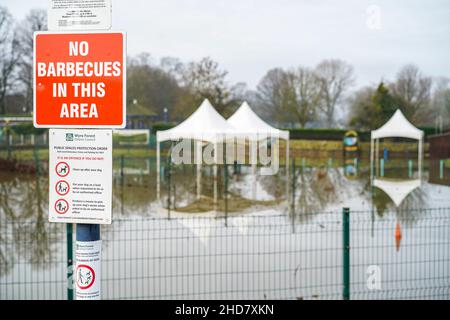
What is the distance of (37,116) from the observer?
8.46 ft

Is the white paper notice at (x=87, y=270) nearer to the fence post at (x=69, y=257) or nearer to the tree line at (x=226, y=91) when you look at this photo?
the fence post at (x=69, y=257)

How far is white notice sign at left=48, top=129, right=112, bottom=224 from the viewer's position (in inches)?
100.0

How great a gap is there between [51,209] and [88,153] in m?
0.32

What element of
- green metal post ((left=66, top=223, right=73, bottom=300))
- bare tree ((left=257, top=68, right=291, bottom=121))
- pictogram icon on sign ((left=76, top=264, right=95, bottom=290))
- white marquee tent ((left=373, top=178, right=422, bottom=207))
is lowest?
white marquee tent ((left=373, top=178, right=422, bottom=207))

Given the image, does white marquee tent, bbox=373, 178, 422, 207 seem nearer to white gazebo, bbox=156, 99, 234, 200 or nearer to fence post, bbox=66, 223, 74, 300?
white gazebo, bbox=156, 99, 234, 200

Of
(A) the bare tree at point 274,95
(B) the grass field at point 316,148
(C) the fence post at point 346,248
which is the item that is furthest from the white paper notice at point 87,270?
(B) the grass field at point 316,148

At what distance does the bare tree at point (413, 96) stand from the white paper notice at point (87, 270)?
3251 centimetres

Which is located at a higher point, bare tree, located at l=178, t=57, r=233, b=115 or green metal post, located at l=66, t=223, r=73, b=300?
bare tree, located at l=178, t=57, r=233, b=115

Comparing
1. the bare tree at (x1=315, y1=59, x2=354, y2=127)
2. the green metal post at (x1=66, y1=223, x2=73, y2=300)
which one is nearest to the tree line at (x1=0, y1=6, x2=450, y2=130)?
the bare tree at (x1=315, y1=59, x2=354, y2=127)

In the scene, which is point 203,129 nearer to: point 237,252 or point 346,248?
point 237,252

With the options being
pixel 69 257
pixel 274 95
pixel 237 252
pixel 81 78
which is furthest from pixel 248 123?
pixel 81 78

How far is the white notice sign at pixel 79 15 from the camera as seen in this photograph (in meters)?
2.53

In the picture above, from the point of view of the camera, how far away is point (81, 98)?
99.1 inches
